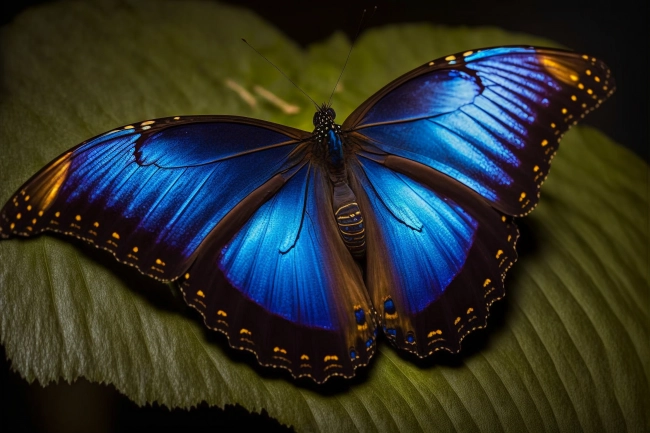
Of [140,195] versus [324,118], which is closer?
[140,195]

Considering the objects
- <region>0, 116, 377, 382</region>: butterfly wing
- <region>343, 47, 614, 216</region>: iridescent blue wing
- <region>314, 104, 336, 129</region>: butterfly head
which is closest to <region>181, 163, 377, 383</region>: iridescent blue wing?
<region>0, 116, 377, 382</region>: butterfly wing

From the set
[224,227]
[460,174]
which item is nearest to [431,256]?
[460,174]

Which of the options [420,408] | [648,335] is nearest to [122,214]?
[420,408]

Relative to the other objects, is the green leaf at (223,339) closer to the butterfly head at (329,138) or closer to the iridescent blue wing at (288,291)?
the iridescent blue wing at (288,291)

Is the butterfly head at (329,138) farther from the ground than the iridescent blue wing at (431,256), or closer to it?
farther from the ground

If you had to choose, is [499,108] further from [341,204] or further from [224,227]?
[224,227]

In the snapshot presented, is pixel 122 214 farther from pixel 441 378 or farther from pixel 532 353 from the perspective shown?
pixel 532 353

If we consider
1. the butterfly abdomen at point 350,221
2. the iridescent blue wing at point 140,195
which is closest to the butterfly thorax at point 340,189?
the butterfly abdomen at point 350,221
